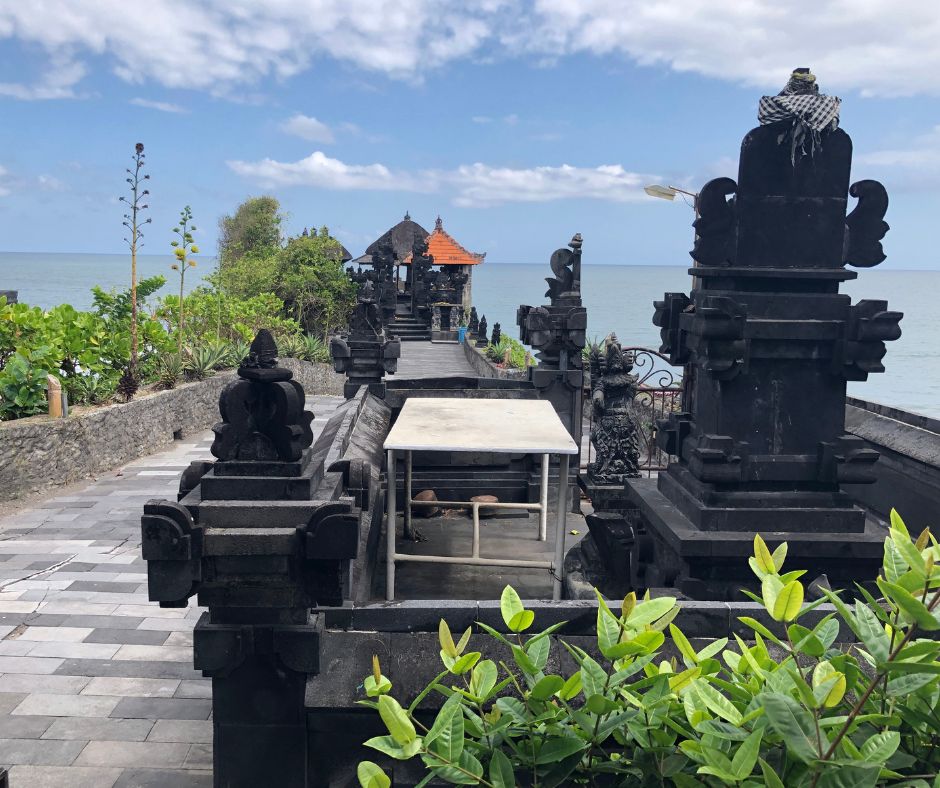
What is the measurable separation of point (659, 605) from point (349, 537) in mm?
2193

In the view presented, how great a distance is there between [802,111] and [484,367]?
18401mm

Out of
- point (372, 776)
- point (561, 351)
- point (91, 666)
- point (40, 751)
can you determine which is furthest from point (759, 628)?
point (561, 351)

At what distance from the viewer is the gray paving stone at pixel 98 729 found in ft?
21.2

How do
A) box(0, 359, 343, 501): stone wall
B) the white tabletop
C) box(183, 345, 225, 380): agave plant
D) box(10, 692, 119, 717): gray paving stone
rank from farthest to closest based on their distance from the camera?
box(183, 345, 225, 380): agave plant, box(0, 359, 343, 501): stone wall, box(10, 692, 119, 717): gray paving stone, the white tabletop

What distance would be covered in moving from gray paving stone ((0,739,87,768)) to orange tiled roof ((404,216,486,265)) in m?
47.3

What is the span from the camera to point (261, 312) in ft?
119

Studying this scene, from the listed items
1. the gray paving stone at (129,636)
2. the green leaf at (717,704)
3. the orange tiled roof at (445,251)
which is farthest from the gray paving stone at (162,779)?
the orange tiled roof at (445,251)

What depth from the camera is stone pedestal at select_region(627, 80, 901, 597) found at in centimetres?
562

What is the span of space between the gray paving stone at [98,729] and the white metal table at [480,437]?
2.24m

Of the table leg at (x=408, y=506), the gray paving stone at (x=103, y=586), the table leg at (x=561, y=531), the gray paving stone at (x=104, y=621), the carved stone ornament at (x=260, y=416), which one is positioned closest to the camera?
the carved stone ornament at (x=260, y=416)

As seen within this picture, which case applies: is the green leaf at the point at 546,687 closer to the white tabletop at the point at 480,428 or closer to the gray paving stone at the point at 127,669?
the white tabletop at the point at 480,428

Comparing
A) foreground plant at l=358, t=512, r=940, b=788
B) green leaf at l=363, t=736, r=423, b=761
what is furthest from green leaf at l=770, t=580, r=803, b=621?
green leaf at l=363, t=736, r=423, b=761

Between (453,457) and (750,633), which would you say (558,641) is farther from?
(453,457)

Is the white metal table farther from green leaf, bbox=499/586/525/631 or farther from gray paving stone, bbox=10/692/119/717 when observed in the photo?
green leaf, bbox=499/586/525/631
